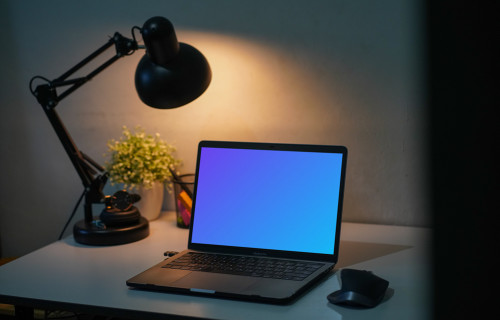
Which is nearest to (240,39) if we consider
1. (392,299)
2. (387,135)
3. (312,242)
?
(387,135)

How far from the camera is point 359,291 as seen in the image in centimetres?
93

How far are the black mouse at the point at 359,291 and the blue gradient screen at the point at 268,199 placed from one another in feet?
0.68

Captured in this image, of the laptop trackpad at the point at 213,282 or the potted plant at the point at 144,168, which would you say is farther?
the potted plant at the point at 144,168

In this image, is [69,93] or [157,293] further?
[69,93]

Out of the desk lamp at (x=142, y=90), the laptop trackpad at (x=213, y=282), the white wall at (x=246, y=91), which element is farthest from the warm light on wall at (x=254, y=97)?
the laptop trackpad at (x=213, y=282)

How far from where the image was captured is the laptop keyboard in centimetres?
109

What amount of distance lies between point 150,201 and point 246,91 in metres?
0.42

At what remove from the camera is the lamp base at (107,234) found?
1.38 meters

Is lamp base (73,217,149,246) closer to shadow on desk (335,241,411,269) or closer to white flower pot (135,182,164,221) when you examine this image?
white flower pot (135,182,164,221)

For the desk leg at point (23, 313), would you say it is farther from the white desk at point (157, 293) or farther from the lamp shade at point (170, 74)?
the lamp shade at point (170, 74)

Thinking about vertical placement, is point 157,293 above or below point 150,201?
below

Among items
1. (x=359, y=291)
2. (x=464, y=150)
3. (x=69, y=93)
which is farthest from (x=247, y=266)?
(x=464, y=150)

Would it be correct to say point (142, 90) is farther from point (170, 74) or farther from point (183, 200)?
point (183, 200)

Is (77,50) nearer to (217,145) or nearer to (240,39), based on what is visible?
(240,39)
